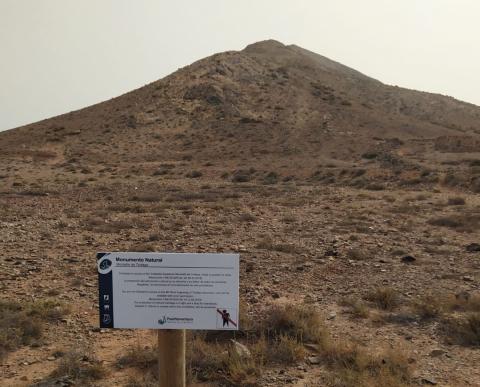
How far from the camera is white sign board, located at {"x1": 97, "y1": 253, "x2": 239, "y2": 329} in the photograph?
3369 mm

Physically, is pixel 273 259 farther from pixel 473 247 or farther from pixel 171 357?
pixel 171 357

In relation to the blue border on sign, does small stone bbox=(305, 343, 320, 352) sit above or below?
below

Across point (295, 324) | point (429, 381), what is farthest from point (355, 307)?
point (429, 381)

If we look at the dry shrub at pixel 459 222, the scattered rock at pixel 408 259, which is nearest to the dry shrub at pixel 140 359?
the scattered rock at pixel 408 259

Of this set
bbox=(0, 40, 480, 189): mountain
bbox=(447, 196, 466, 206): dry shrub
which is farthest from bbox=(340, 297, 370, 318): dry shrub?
bbox=(0, 40, 480, 189): mountain

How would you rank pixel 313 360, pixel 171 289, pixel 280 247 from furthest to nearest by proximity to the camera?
pixel 280 247 < pixel 313 360 < pixel 171 289

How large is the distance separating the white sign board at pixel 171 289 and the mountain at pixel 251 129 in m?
19.3

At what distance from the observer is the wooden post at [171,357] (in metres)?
3.57

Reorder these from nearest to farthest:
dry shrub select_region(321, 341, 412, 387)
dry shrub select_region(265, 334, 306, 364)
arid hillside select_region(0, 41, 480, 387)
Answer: dry shrub select_region(321, 341, 412, 387) < arid hillside select_region(0, 41, 480, 387) < dry shrub select_region(265, 334, 306, 364)

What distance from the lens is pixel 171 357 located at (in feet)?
11.8

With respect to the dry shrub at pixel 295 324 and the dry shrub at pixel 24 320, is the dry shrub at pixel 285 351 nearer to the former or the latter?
the dry shrub at pixel 295 324

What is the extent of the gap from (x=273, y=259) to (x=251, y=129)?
33.2m

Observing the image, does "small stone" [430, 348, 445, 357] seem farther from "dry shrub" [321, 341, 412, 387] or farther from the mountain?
the mountain

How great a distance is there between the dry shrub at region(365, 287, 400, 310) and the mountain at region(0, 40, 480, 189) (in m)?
15.0
